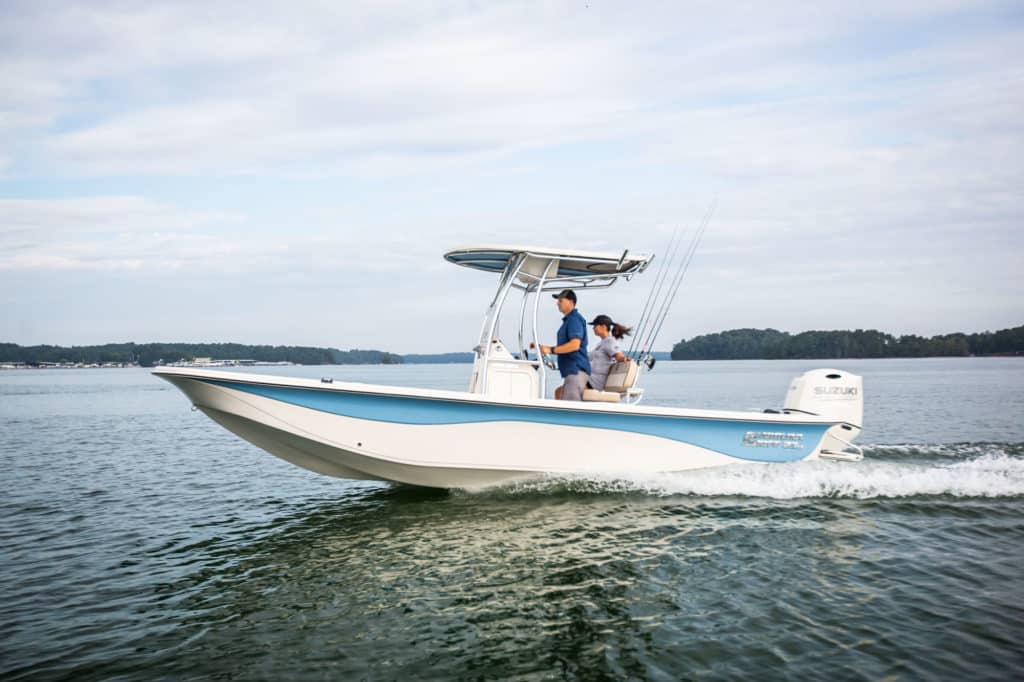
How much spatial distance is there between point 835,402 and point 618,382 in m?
3.23

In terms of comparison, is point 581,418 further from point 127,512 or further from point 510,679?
point 127,512

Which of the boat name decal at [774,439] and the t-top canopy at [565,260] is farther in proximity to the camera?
the boat name decal at [774,439]

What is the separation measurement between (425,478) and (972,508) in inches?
261

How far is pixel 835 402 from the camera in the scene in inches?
383

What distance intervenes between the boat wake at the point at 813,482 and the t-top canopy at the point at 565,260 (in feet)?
8.52

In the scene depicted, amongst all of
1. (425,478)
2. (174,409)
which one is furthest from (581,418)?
(174,409)

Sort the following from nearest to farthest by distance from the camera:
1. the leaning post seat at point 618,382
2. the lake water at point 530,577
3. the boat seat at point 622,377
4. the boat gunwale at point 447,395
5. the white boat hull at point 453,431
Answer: the lake water at point 530,577
the boat gunwale at point 447,395
the white boat hull at point 453,431
the leaning post seat at point 618,382
the boat seat at point 622,377

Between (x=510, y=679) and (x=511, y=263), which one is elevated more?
(x=511, y=263)

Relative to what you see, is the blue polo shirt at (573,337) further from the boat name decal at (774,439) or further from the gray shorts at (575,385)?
the boat name decal at (774,439)

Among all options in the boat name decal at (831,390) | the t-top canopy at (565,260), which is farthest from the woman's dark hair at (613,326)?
the boat name decal at (831,390)

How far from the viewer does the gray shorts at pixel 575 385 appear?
848 centimetres

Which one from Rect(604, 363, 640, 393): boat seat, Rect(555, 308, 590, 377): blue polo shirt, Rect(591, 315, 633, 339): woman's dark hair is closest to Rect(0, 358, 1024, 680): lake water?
Rect(604, 363, 640, 393): boat seat

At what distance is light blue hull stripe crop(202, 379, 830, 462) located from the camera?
7367 millimetres

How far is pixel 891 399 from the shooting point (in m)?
30.4
